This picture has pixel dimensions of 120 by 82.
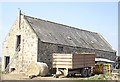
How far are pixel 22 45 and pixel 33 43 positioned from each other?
2315mm

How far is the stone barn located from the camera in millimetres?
29180

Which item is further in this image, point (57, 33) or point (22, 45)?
point (57, 33)

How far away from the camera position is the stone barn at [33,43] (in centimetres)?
2918

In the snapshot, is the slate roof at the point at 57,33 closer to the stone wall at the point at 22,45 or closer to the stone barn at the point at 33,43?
the stone barn at the point at 33,43

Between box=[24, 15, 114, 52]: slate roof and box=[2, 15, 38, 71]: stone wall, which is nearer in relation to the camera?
box=[2, 15, 38, 71]: stone wall

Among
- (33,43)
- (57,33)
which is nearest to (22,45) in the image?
(33,43)

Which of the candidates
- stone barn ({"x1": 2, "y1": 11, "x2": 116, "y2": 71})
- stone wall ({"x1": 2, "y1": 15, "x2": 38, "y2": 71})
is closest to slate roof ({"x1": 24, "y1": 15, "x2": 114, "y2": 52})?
stone barn ({"x1": 2, "y1": 11, "x2": 116, "y2": 71})

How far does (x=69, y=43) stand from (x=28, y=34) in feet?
21.8

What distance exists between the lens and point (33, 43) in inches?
1147

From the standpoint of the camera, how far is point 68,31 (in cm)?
3872

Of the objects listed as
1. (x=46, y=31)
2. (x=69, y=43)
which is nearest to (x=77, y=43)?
(x=69, y=43)

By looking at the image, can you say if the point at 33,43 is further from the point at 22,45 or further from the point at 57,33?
the point at 57,33

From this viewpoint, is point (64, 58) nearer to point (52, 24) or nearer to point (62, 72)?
point (62, 72)

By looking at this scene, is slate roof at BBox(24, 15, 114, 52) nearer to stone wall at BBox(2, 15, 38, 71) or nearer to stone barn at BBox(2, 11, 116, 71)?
stone barn at BBox(2, 11, 116, 71)
